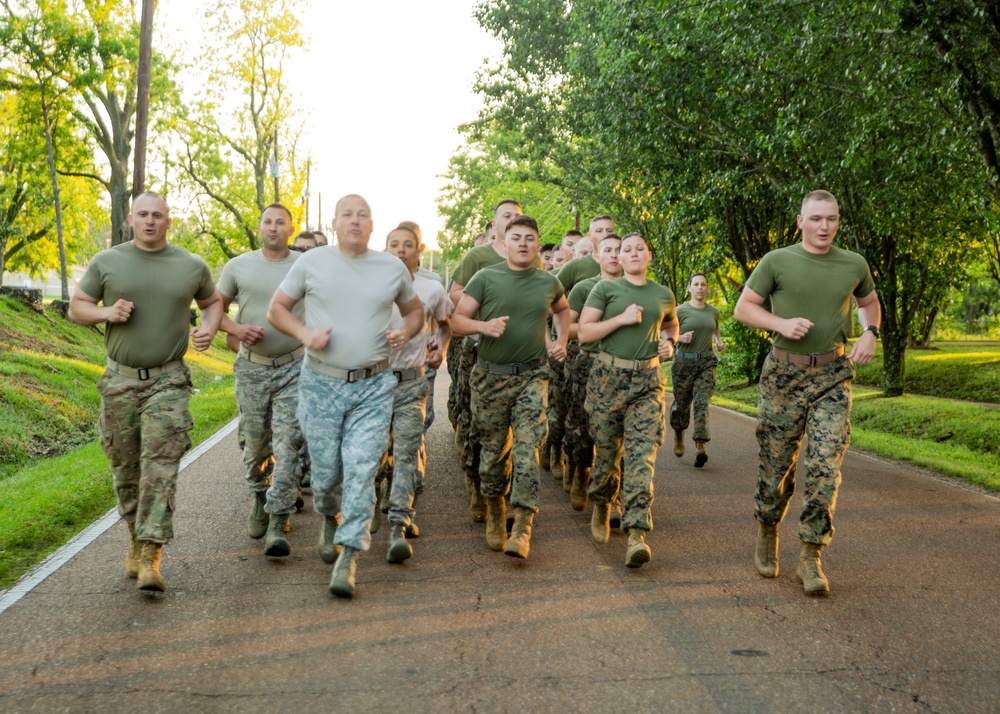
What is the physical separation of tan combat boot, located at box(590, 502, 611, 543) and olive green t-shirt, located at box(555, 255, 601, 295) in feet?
10.2

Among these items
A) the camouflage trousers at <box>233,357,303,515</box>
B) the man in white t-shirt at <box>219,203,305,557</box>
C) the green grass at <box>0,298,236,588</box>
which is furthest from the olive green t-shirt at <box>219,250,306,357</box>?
the green grass at <box>0,298,236,588</box>

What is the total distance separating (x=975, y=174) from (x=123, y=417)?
1431cm

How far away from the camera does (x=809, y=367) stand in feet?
20.2

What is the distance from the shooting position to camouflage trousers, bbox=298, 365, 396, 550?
5887mm

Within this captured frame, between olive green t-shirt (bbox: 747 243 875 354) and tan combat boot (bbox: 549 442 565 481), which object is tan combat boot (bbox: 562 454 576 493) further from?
olive green t-shirt (bbox: 747 243 875 354)

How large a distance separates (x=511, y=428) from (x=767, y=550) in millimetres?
1929

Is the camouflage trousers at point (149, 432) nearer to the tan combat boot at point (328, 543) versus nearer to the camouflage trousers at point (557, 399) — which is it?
the tan combat boot at point (328, 543)

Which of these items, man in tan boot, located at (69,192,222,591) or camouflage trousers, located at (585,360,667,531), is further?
camouflage trousers, located at (585,360,667,531)

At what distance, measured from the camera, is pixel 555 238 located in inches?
2137

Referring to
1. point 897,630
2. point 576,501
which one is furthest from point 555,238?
point 897,630

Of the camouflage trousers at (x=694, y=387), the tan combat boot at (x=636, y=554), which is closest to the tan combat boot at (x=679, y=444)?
the camouflage trousers at (x=694, y=387)

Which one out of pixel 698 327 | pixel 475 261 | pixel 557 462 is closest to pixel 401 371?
pixel 475 261

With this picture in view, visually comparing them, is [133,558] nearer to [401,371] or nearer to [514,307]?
[401,371]

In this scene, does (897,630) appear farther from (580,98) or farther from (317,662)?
(580,98)
